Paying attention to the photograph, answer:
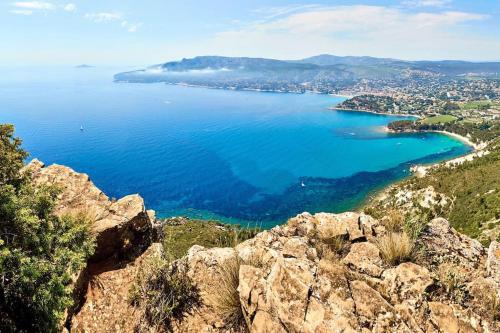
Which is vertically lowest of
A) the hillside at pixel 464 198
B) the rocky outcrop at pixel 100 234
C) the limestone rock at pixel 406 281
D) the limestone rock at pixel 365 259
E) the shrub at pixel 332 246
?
the hillside at pixel 464 198

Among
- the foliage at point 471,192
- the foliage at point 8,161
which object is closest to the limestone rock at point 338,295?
the foliage at point 8,161

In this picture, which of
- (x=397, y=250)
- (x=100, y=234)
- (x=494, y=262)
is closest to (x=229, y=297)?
(x=397, y=250)

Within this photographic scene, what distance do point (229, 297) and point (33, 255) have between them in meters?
5.96

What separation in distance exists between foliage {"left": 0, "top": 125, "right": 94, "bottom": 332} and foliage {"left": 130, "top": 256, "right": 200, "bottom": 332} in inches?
71.4

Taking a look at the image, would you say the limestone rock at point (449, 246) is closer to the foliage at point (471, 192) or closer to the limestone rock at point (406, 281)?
the limestone rock at point (406, 281)

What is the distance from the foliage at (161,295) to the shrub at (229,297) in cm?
74

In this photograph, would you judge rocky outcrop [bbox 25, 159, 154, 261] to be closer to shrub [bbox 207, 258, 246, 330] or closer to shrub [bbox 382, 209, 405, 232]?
shrub [bbox 207, 258, 246, 330]

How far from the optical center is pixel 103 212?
1423 cm

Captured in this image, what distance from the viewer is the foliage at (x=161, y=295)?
332 inches

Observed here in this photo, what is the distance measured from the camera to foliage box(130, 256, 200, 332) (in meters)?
8.45

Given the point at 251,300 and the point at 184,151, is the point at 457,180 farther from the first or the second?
the point at 184,151

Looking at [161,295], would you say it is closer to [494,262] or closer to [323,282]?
[323,282]

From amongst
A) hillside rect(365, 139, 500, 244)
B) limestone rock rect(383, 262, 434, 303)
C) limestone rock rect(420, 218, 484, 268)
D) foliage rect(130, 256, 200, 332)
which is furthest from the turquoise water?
limestone rock rect(383, 262, 434, 303)

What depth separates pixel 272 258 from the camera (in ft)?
28.6
